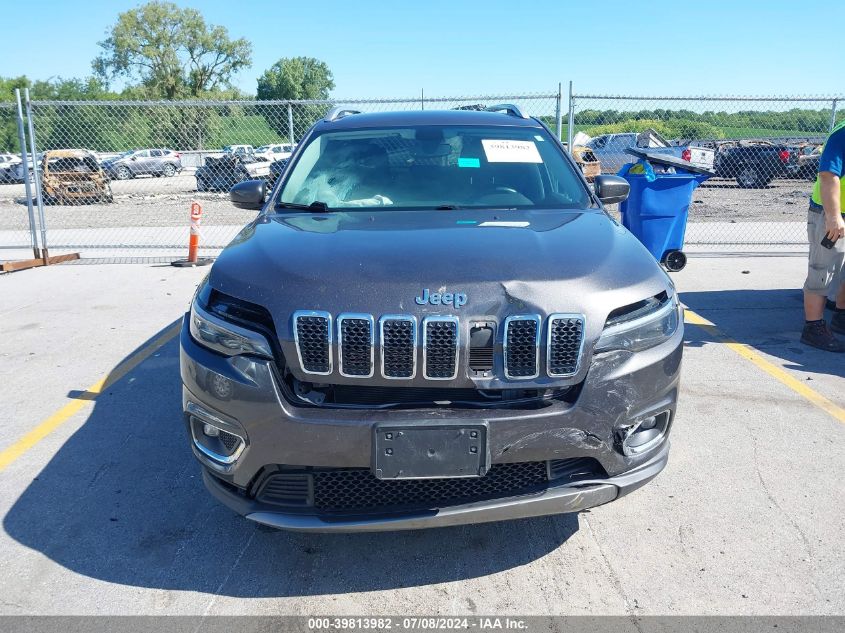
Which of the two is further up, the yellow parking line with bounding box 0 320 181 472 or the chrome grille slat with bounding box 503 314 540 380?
the chrome grille slat with bounding box 503 314 540 380

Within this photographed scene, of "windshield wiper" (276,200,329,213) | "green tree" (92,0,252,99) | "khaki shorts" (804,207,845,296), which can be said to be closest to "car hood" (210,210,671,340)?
"windshield wiper" (276,200,329,213)

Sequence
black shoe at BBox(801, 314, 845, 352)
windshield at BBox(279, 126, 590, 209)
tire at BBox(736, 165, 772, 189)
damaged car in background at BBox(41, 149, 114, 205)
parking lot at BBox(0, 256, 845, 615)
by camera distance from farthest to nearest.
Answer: tire at BBox(736, 165, 772, 189), damaged car in background at BBox(41, 149, 114, 205), black shoe at BBox(801, 314, 845, 352), windshield at BBox(279, 126, 590, 209), parking lot at BBox(0, 256, 845, 615)

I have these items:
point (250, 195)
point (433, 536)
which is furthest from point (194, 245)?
point (433, 536)

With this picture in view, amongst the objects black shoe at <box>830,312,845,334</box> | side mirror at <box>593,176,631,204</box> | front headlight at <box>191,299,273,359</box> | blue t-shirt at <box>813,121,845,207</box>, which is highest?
blue t-shirt at <box>813,121,845,207</box>

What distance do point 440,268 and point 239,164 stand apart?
22692mm

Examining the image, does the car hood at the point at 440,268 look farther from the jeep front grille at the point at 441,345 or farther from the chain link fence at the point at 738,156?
the chain link fence at the point at 738,156

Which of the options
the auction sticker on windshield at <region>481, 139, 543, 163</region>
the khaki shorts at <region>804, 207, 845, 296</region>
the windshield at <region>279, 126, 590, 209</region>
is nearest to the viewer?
the windshield at <region>279, 126, 590, 209</region>

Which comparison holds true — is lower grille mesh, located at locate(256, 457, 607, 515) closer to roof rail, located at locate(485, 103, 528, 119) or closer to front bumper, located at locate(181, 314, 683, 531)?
front bumper, located at locate(181, 314, 683, 531)

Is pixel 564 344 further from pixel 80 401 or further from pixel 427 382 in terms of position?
pixel 80 401

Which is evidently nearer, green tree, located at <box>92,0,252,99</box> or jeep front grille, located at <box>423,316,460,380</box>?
jeep front grille, located at <box>423,316,460,380</box>

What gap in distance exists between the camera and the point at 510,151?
4.14 metres

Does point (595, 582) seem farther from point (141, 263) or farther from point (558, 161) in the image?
point (141, 263)

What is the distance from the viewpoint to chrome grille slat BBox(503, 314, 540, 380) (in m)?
A: 2.51

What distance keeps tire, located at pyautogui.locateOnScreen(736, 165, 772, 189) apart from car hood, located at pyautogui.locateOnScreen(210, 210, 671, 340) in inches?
883
